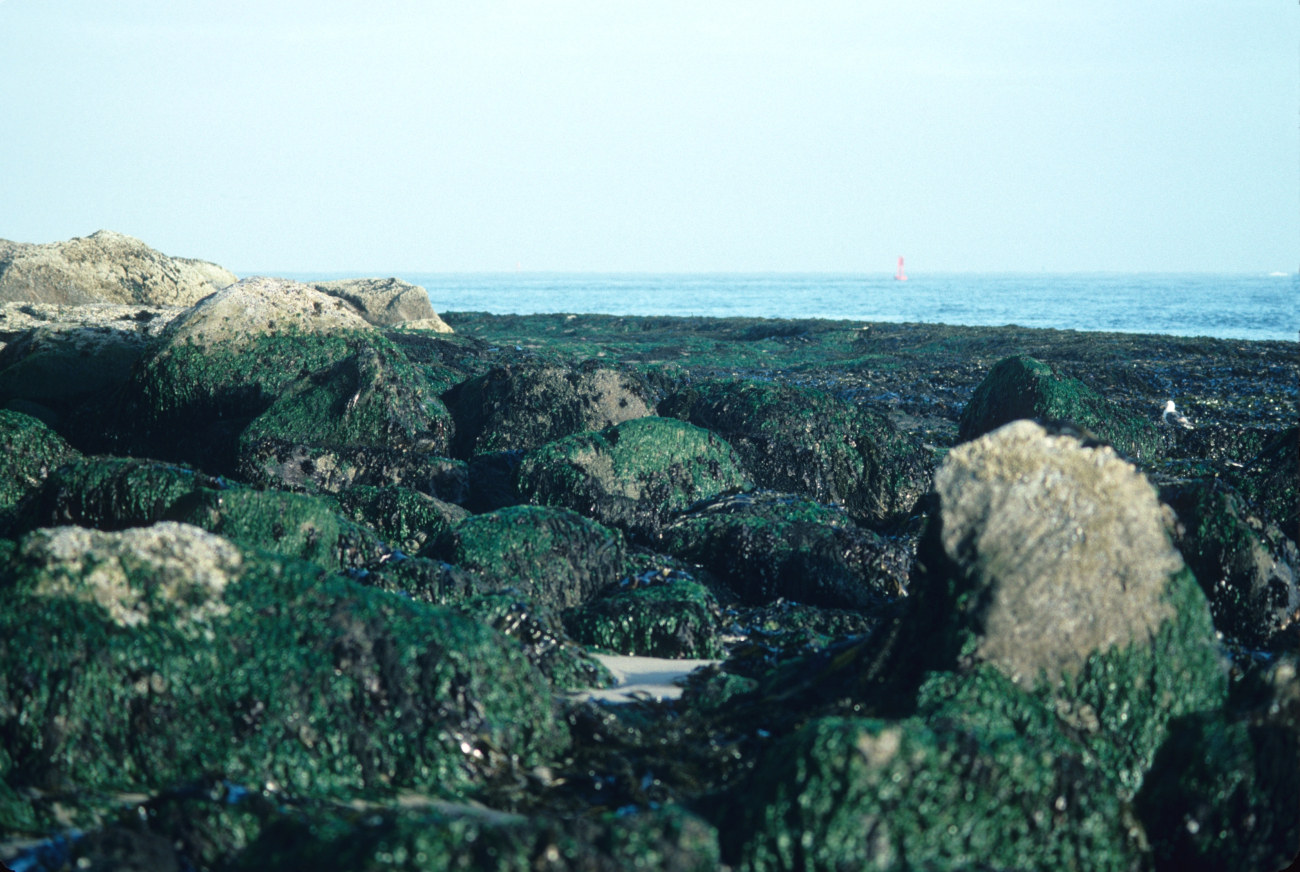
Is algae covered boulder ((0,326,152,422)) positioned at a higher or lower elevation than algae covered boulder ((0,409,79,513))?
higher

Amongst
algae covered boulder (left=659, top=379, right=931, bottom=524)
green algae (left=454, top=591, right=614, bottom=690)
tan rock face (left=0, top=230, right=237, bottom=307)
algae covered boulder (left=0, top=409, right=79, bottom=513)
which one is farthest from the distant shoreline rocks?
green algae (left=454, top=591, right=614, bottom=690)

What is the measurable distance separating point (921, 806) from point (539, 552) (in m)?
3.44

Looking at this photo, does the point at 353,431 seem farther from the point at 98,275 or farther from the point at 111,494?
the point at 98,275

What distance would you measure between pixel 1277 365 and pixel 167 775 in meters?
17.7

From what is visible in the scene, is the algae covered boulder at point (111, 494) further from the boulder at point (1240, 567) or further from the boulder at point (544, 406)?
the boulder at point (1240, 567)

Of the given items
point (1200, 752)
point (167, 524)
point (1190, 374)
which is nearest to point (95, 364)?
point (167, 524)

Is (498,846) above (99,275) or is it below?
below

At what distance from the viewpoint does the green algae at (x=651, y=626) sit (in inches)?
216

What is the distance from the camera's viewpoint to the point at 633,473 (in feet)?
27.0

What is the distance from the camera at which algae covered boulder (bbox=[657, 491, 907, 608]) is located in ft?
22.0

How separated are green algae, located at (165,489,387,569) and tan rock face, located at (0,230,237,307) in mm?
12064

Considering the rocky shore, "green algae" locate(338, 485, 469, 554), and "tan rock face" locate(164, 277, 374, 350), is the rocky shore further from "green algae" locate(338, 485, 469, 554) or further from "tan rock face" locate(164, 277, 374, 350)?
"tan rock face" locate(164, 277, 374, 350)

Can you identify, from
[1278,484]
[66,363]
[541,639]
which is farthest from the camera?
[66,363]

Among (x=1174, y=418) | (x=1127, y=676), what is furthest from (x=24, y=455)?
(x=1174, y=418)
